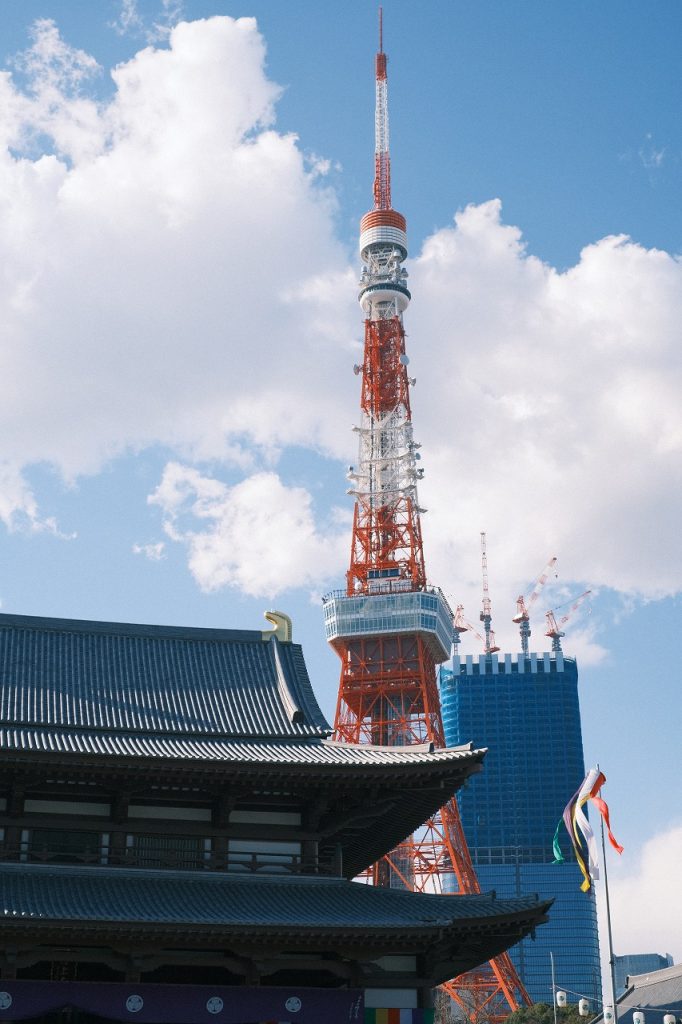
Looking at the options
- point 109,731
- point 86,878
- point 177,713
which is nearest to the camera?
point 86,878

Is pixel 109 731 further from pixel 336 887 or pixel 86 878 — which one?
pixel 336 887

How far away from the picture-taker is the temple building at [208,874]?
2459cm

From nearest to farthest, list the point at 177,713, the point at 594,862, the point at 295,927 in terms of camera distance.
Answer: the point at 295,927 → the point at 177,713 → the point at 594,862

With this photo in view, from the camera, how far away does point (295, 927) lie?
80.6ft

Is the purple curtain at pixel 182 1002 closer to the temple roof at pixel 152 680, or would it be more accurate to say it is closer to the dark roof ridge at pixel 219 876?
the dark roof ridge at pixel 219 876

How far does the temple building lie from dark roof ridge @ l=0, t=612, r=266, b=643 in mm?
3503

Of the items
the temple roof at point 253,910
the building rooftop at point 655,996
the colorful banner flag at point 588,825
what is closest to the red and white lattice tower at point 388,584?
the building rooftop at point 655,996

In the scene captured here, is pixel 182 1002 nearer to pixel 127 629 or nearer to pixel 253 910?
pixel 253 910

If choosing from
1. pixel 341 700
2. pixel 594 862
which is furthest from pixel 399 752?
pixel 341 700

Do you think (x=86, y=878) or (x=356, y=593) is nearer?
(x=86, y=878)

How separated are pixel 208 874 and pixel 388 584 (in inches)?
3419

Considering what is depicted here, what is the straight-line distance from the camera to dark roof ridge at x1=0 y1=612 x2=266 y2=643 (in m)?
34.6

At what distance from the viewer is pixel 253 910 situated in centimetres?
2558

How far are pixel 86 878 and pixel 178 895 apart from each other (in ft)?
7.26
